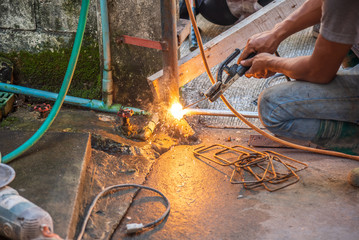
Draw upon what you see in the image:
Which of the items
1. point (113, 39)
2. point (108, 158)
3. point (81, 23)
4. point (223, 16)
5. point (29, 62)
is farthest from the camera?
point (223, 16)

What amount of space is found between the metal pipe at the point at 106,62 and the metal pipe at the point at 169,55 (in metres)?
0.54

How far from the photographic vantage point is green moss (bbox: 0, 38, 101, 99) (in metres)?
3.51

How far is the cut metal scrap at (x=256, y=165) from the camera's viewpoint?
271 cm

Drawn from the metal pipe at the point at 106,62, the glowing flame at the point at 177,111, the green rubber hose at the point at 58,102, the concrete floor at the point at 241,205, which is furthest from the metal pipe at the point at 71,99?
the green rubber hose at the point at 58,102

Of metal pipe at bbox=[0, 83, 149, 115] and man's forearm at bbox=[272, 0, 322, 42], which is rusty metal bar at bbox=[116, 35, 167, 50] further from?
man's forearm at bbox=[272, 0, 322, 42]

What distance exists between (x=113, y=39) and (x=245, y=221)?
1.94 meters

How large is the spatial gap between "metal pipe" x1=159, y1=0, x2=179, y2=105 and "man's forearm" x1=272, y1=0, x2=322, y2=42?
752mm

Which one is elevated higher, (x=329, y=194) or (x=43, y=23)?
(x=43, y=23)

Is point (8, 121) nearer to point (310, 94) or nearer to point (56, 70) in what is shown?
point (56, 70)

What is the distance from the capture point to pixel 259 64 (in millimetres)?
2463

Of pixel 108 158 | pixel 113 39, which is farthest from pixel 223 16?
pixel 108 158

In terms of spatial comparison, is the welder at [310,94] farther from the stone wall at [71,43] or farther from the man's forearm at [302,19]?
the stone wall at [71,43]

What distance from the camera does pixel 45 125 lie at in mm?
2455

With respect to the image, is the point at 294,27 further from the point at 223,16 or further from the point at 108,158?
the point at 223,16
